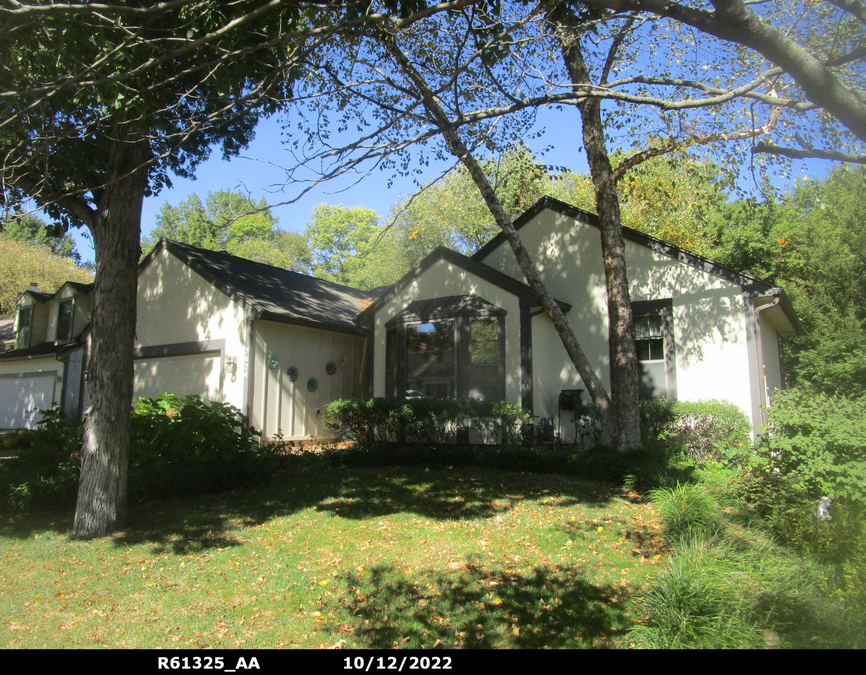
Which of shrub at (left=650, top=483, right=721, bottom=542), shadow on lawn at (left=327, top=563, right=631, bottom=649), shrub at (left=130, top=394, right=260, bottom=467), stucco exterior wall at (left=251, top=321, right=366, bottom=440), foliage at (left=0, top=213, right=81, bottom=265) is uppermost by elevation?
foliage at (left=0, top=213, right=81, bottom=265)

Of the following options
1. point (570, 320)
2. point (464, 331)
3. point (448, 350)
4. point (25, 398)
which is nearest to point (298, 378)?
point (448, 350)

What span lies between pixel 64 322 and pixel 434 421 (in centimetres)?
1366

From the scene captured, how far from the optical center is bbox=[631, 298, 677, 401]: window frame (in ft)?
36.5

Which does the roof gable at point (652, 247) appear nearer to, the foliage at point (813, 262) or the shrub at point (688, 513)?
the shrub at point (688, 513)

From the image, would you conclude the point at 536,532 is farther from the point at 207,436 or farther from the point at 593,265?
the point at 593,265

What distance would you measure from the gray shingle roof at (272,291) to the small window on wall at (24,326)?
24.8 feet

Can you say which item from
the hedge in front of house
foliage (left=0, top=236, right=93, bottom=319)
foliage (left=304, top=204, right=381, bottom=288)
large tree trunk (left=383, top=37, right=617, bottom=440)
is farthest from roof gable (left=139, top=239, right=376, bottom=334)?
foliage (left=304, top=204, right=381, bottom=288)

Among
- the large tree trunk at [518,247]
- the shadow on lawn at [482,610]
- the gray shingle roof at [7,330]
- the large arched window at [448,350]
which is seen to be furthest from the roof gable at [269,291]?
the gray shingle roof at [7,330]

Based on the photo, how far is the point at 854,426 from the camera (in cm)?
471

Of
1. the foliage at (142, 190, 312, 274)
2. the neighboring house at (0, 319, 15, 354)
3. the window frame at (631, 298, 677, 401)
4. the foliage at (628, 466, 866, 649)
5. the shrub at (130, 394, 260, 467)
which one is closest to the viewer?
the foliage at (628, 466, 866, 649)

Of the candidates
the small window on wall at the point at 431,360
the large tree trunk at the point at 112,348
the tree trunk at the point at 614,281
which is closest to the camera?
the large tree trunk at the point at 112,348

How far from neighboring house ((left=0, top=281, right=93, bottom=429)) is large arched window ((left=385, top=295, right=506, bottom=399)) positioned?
34.3 ft

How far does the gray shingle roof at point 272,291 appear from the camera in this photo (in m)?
12.8

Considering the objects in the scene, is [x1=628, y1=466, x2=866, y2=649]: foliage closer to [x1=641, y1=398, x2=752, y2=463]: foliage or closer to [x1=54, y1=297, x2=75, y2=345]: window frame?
[x1=641, y1=398, x2=752, y2=463]: foliage
